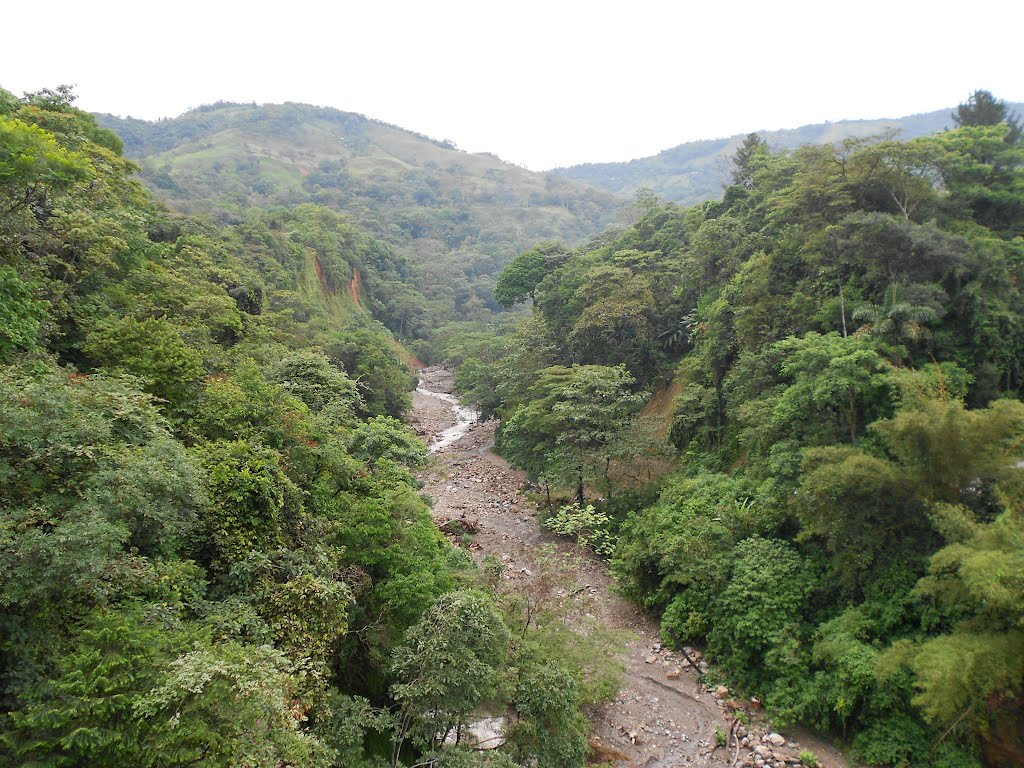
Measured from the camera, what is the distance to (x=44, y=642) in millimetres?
5227

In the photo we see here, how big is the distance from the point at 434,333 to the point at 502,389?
29977mm

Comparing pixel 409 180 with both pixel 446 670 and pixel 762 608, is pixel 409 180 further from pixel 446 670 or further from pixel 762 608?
pixel 446 670

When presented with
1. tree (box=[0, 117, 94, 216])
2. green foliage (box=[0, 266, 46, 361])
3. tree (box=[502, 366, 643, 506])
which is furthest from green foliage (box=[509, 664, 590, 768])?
tree (box=[0, 117, 94, 216])

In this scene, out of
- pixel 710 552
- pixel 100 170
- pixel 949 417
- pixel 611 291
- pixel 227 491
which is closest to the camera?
pixel 227 491

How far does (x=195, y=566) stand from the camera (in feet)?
23.8

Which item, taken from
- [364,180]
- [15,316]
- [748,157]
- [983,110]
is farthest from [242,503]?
[364,180]

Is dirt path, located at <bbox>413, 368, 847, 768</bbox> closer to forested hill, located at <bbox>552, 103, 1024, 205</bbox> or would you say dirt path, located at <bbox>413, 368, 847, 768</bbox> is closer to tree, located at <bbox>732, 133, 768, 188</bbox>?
tree, located at <bbox>732, 133, 768, 188</bbox>

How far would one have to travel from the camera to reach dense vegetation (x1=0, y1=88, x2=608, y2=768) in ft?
16.4

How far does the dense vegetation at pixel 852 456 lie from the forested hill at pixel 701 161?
10927 centimetres

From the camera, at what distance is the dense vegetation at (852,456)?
9102mm

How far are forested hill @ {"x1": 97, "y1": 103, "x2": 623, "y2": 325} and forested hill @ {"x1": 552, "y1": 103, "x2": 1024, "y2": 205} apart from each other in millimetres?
26059

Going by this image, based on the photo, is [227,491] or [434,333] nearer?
[227,491]

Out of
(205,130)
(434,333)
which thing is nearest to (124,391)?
(434,333)

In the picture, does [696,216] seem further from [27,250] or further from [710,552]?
[27,250]
